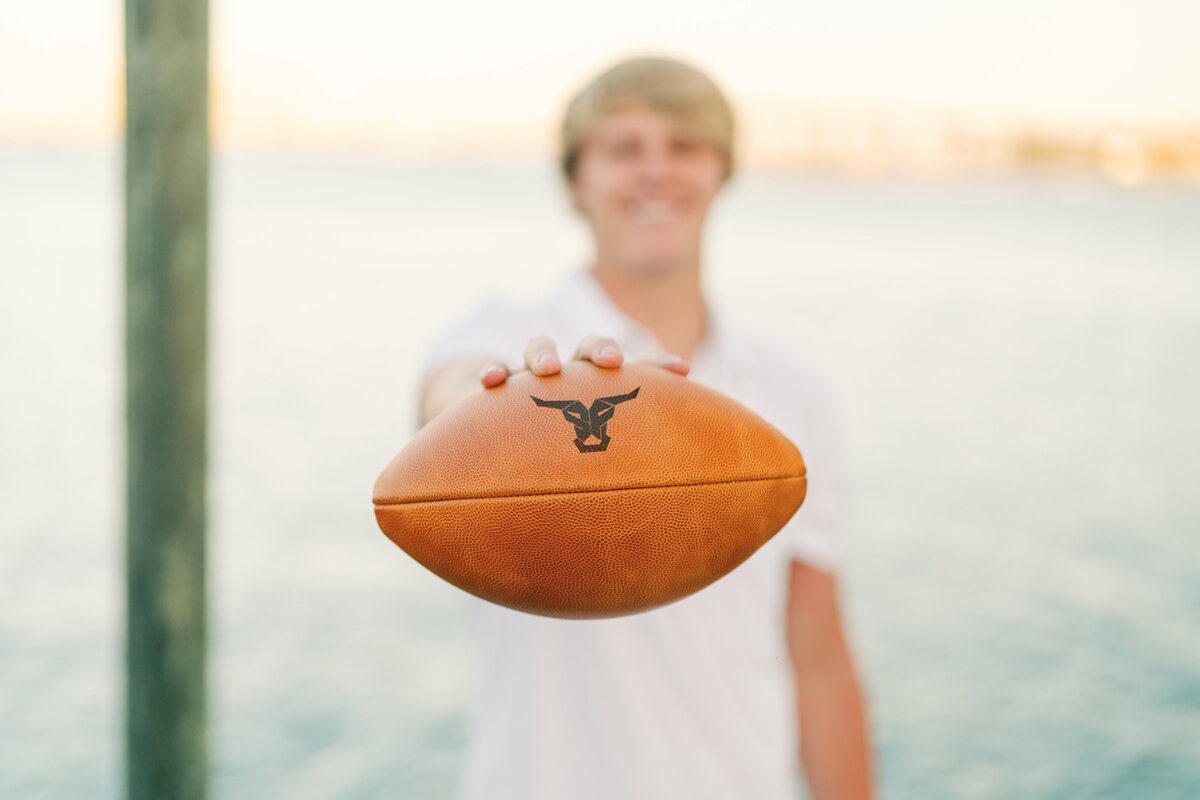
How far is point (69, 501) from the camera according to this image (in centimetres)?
821

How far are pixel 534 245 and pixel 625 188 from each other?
1196 inches

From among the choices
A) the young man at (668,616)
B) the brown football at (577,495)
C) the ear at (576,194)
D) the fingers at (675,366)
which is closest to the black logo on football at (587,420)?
the brown football at (577,495)

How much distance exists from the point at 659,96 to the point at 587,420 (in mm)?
729

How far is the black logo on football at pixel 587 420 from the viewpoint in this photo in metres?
1.02

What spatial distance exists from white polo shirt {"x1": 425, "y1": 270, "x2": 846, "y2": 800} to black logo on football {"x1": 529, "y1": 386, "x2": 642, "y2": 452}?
1.41 ft

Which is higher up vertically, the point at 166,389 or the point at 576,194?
the point at 576,194

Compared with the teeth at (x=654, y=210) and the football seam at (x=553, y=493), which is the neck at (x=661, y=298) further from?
the football seam at (x=553, y=493)

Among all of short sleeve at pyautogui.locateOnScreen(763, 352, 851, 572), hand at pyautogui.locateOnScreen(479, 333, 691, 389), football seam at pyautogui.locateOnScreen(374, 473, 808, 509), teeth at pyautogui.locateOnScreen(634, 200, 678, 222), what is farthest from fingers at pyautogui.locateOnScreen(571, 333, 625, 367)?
short sleeve at pyautogui.locateOnScreen(763, 352, 851, 572)

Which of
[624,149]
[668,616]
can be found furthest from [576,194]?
[668,616]

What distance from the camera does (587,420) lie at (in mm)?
1021

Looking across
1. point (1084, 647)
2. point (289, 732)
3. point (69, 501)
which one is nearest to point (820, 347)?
point (1084, 647)

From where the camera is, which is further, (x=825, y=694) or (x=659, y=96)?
(x=825, y=694)

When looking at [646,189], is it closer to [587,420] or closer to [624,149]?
[624,149]

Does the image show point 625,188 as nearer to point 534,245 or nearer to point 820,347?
point 820,347
